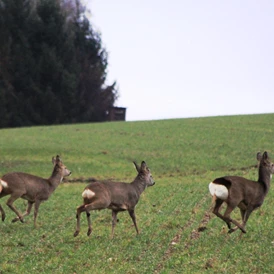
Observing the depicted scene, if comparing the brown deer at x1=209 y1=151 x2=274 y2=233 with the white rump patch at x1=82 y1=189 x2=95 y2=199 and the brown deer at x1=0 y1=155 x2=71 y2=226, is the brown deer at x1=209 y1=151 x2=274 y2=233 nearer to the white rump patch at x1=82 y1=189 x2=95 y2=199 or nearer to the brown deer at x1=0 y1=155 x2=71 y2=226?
the white rump patch at x1=82 y1=189 x2=95 y2=199

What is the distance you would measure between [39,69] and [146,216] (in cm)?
4169

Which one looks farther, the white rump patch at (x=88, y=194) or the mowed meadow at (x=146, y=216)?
the white rump patch at (x=88, y=194)

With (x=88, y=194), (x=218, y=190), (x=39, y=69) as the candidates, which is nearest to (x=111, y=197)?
(x=88, y=194)

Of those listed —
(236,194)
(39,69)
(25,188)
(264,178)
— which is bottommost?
(25,188)

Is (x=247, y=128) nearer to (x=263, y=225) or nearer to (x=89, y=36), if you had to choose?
(x=89, y=36)

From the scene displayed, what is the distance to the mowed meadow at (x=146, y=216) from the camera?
35.9ft

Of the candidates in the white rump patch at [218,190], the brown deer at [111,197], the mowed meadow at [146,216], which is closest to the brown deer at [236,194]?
the white rump patch at [218,190]

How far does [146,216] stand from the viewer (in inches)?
629

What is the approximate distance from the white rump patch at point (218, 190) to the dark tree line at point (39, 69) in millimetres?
44310

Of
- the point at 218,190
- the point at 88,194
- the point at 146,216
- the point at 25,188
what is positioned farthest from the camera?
the point at 146,216

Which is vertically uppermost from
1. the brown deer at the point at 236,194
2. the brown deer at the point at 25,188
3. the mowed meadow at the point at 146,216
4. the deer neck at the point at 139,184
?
the brown deer at the point at 236,194

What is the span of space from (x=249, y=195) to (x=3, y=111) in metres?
44.6

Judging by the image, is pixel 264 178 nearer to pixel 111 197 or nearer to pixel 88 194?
pixel 111 197

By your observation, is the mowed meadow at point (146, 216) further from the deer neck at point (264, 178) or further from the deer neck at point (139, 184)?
the deer neck at point (264, 178)
